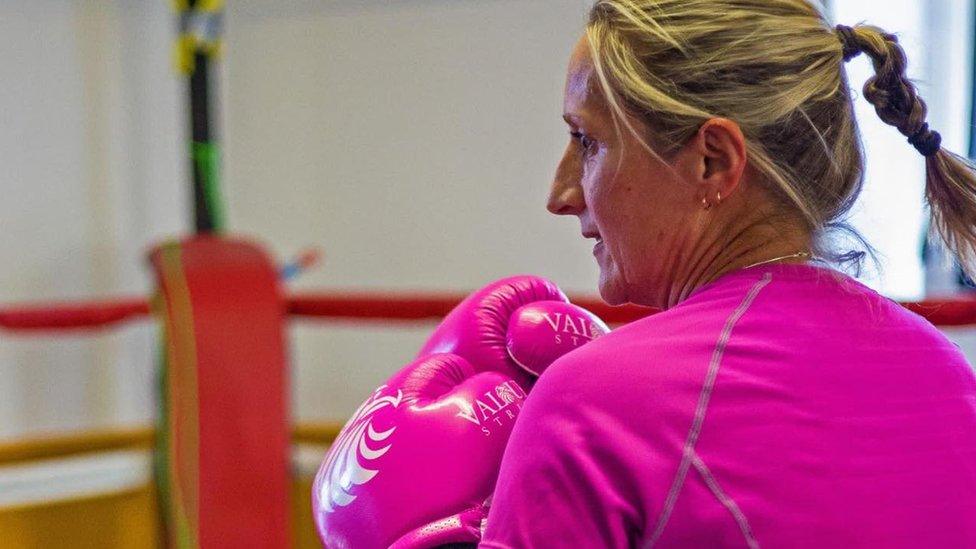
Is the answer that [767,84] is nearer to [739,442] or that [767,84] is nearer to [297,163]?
[739,442]

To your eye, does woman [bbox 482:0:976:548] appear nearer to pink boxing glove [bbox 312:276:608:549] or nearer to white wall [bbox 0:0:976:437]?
pink boxing glove [bbox 312:276:608:549]

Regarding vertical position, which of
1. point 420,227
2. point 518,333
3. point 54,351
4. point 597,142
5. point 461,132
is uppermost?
point 597,142

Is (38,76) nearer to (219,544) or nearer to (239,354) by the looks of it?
(239,354)

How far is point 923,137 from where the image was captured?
96 cm

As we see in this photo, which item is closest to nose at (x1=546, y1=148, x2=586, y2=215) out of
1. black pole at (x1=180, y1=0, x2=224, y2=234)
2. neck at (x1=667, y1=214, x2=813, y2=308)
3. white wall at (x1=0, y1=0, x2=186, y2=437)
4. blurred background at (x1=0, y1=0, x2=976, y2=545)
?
neck at (x1=667, y1=214, x2=813, y2=308)

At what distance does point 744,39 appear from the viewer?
0.86 metres

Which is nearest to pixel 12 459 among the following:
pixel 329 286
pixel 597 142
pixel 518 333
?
pixel 329 286

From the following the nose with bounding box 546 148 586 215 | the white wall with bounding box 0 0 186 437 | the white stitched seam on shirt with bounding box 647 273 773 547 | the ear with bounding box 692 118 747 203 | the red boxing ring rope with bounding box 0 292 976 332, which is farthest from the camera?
the white wall with bounding box 0 0 186 437

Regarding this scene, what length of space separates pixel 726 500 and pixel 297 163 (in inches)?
119

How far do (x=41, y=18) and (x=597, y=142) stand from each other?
286cm

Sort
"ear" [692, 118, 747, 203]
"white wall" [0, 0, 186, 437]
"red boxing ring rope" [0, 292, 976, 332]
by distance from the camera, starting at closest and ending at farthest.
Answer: "ear" [692, 118, 747, 203] → "red boxing ring rope" [0, 292, 976, 332] → "white wall" [0, 0, 186, 437]

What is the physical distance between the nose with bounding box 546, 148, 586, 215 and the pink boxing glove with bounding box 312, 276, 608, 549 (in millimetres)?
161

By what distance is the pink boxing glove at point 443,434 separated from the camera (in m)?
0.98

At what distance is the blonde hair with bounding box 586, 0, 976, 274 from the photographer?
2.81 ft
